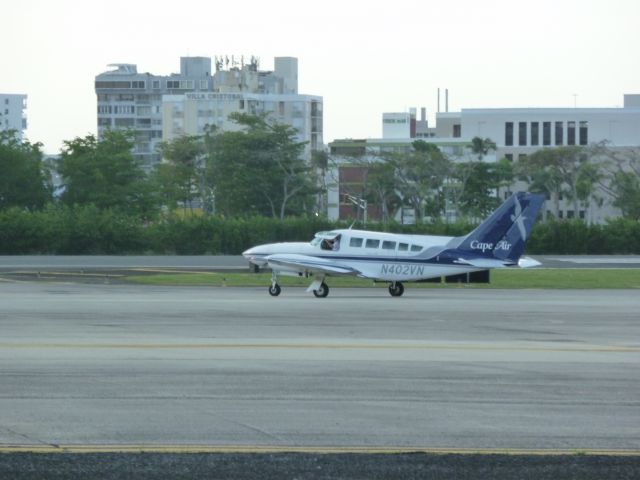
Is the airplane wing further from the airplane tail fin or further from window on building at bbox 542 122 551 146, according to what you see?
window on building at bbox 542 122 551 146

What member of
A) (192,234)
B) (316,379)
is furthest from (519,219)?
(192,234)

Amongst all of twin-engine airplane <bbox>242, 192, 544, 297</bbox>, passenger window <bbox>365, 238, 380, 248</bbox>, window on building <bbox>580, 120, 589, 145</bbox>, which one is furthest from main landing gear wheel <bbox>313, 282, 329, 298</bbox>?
window on building <bbox>580, 120, 589, 145</bbox>

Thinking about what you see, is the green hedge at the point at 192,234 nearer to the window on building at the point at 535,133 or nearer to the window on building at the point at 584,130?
the window on building at the point at 535,133

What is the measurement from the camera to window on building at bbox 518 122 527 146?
144m

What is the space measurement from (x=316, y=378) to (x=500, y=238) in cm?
2003

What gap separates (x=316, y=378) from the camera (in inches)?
769

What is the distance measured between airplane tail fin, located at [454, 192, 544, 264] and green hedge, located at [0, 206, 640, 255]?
3110 cm

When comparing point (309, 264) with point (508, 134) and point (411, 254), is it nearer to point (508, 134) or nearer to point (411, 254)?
point (411, 254)

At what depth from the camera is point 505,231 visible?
3878cm

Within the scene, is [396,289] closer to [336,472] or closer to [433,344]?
[433,344]

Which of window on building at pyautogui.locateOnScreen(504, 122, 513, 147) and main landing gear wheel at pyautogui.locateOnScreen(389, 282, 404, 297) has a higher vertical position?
window on building at pyautogui.locateOnScreen(504, 122, 513, 147)

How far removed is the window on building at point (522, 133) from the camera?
144m

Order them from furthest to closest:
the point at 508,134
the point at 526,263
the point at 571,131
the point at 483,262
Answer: the point at 571,131
the point at 508,134
the point at 526,263
the point at 483,262

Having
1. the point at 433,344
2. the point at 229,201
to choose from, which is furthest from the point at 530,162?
the point at 433,344
